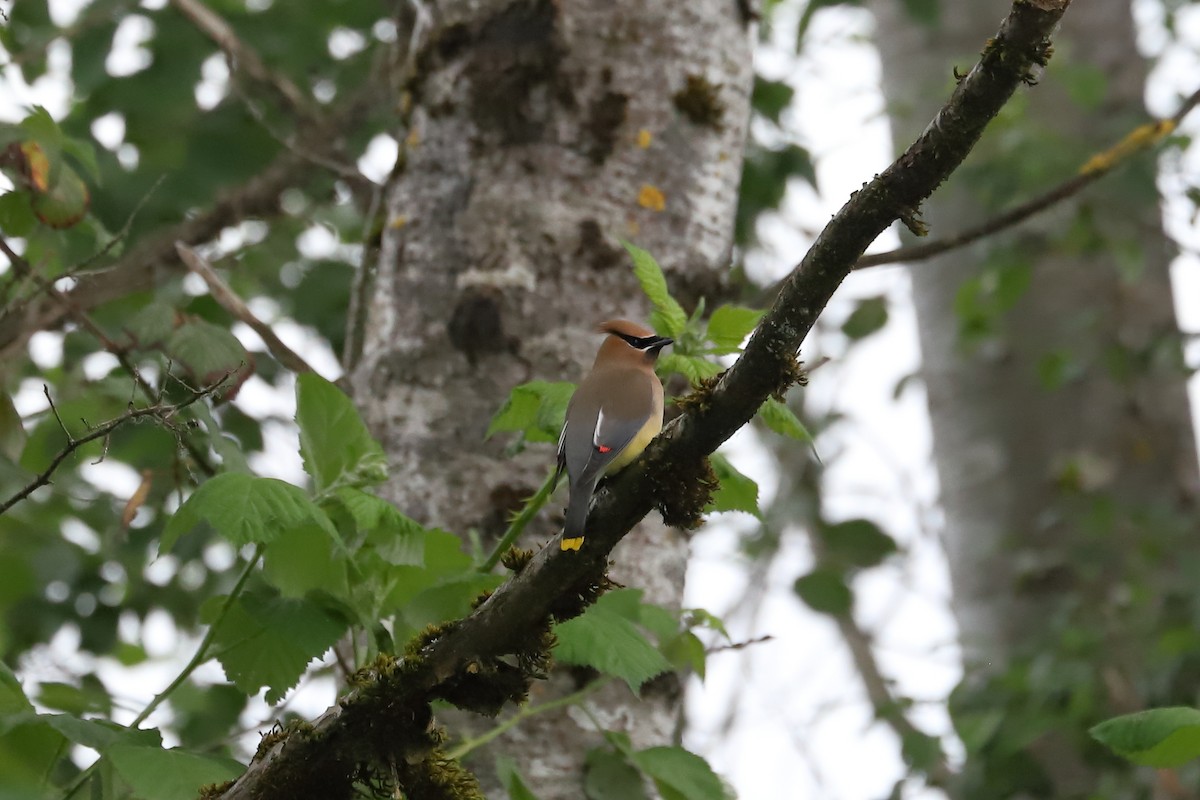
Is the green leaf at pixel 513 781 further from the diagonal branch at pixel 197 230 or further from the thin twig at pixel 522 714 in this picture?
the diagonal branch at pixel 197 230

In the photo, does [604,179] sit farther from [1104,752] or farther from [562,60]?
[1104,752]

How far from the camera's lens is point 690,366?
202 cm

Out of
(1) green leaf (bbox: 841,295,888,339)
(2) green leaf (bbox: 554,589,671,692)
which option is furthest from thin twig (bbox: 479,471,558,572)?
(1) green leaf (bbox: 841,295,888,339)

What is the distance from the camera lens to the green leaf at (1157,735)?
1772mm

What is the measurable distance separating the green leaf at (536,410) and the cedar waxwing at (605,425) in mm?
16

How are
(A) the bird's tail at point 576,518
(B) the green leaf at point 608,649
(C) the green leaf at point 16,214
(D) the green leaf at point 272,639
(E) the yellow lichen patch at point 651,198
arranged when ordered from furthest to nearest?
(E) the yellow lichen patch at point 651,198 → (C) the green leaf at point 16,214 → (D) the green leaf at point 272,639 → (B) the green leaf at point 608,649 → (A) the bird's tail at point 576,518

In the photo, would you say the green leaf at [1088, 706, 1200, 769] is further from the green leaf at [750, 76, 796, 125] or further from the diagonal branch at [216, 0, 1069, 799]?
the green leaf at [750, 76, 796, 125]

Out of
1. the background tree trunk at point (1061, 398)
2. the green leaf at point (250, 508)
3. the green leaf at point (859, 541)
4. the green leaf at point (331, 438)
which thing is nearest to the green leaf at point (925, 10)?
the background tree trunk at point (1061, 398)

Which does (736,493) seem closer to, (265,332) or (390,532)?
(390,532)

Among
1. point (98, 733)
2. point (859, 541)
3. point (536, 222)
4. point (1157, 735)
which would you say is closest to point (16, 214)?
point (536, 222)

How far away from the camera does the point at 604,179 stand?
2910mm

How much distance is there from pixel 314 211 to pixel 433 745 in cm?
355

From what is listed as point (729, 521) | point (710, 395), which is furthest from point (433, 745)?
point (729, 521)

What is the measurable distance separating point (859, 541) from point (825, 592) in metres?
0.43
